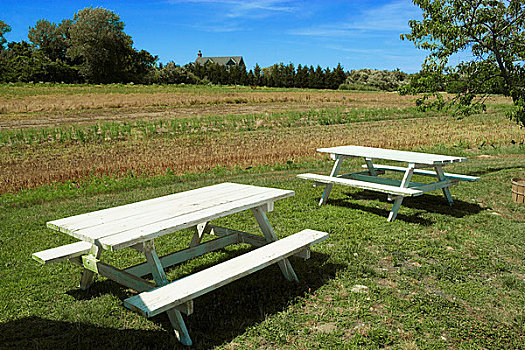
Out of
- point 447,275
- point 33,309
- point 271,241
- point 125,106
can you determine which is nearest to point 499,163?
point 447,275

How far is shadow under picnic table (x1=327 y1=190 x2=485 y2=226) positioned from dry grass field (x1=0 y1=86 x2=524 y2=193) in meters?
4.77

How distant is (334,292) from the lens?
408cm

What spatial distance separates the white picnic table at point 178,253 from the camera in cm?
316

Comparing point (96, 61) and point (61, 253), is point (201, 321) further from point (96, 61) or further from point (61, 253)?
point (96, 61)

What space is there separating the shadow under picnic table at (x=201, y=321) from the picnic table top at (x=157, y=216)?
2.69 ft

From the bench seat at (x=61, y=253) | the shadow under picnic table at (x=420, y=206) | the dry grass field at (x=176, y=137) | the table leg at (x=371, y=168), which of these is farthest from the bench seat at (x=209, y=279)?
the dry grass field at (x=176, y=137)

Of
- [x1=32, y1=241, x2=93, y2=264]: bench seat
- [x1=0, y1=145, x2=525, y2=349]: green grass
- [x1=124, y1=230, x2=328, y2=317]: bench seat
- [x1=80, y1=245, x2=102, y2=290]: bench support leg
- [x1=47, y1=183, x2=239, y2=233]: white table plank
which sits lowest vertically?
[x1=0, y1=145, x2=525, y2=349]: green grass

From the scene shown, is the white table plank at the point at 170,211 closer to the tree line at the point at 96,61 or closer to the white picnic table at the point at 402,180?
the white picnic table at the point at 402,180

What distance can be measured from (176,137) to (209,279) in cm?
1588

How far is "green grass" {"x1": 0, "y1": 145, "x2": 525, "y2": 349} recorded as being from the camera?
11.0 ft

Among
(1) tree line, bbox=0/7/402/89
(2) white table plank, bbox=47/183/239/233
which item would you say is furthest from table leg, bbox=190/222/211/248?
(1) tree line, bbox=0/7/402/89

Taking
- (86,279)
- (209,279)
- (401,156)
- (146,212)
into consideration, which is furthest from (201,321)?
(401,156)

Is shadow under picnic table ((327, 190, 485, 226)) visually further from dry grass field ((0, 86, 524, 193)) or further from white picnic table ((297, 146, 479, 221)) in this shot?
dry grass field ((0, 86, 524, 193))

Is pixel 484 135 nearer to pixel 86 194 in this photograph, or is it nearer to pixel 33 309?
pixel 86 194
